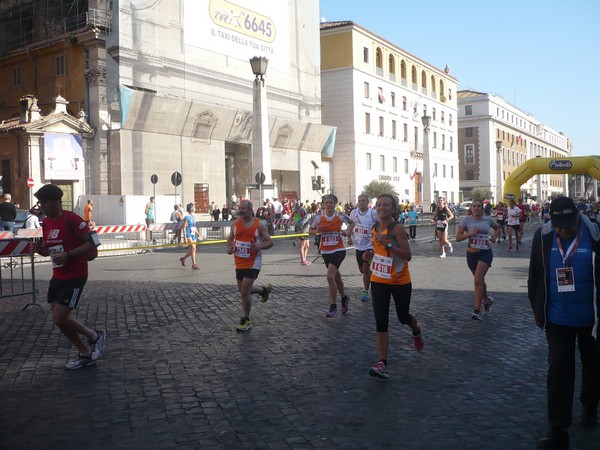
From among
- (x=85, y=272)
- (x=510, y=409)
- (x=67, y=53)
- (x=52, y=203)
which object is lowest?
(x=510, y=409)

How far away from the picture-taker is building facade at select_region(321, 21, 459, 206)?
55.5 m

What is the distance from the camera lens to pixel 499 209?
25172 millimetres

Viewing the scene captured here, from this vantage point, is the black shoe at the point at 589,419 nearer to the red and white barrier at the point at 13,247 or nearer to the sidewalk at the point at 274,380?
the sidewalk at the point at 274,380

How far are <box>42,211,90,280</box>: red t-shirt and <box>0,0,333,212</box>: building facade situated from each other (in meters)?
23.4

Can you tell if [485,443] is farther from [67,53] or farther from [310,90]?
[310,90]

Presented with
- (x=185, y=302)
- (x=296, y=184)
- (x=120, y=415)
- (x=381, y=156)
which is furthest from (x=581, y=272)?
(x=381, y=156)

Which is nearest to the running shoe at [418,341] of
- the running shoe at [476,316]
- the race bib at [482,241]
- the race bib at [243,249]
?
the running shoe at [476,316]

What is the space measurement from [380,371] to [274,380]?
0.96 meters

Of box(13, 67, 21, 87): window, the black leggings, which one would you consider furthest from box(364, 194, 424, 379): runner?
box(13, 67, 21, 87): window

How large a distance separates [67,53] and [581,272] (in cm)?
3686

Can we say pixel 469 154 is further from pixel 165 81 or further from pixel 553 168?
pixel 165 81

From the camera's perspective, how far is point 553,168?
102ft

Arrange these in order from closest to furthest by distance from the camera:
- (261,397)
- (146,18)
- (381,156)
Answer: (261,397) < (146,18) < (381,156)

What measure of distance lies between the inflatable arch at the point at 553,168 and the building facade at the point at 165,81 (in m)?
12.4
